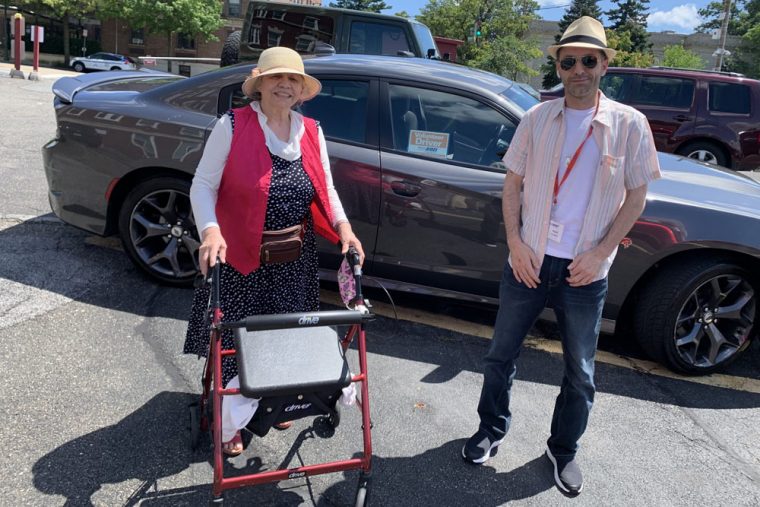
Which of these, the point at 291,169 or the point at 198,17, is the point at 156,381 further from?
the point at 198,17

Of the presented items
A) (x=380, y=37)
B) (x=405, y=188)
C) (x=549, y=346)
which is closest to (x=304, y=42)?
(x=380, y=37)

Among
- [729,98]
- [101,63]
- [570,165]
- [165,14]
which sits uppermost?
[165,14]

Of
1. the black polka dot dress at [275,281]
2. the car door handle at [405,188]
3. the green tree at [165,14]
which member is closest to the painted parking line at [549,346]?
the car door handle at [405,188]

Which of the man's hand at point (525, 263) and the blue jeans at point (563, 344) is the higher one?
the man's hand at point (525, 263)

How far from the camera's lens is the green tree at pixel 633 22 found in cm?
5819

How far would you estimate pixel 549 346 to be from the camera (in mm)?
4066

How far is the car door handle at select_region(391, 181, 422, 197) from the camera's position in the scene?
12.3ft

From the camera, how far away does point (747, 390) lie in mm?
3732

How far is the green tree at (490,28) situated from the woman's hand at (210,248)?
36449 mm

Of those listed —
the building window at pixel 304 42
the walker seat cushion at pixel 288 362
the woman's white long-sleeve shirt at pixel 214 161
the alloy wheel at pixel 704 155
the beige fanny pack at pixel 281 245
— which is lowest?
the walker seat cushion at pixel 288 362

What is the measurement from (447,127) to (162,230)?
2.01m

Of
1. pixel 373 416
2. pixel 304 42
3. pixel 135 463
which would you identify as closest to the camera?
pixel 135 463

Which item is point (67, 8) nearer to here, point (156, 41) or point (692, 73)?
point (156, 41)

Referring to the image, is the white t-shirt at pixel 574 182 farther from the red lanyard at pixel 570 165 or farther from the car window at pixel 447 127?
the car window at pixel 447 127
